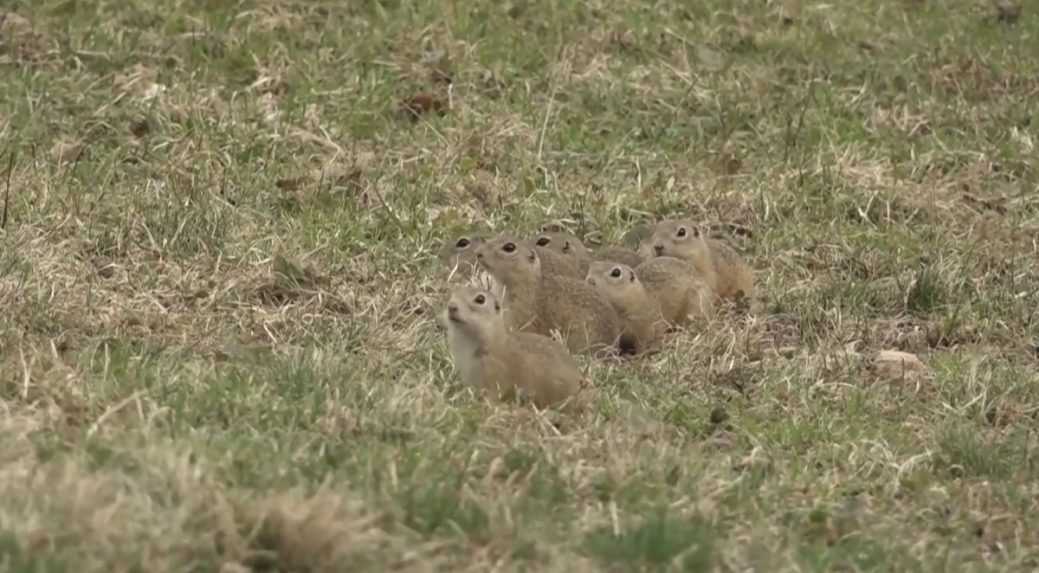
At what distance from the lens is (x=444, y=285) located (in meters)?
8.70

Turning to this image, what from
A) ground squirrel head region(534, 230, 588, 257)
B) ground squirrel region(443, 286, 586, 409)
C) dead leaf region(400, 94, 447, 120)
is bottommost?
dead leaf region(400, 94, 447, 120)

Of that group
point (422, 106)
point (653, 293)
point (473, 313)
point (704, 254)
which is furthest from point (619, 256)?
point (422, 106)

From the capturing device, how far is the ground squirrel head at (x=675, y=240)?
29.1 ft

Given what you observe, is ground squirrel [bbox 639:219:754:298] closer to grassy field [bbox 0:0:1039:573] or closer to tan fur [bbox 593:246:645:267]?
tan fur [bbox 593:246:645:267]

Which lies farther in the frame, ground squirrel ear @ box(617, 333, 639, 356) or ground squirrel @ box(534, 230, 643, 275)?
ground squirrel @ box(534, 230, 643, 275)

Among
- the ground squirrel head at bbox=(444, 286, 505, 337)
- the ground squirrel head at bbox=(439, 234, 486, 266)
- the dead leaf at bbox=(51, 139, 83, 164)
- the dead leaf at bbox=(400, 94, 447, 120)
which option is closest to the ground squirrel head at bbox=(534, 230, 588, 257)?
the ground squirrel head at bbox=(439, 234, 486, 266)

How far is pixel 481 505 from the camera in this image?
564cm

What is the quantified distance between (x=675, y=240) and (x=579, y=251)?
1.32 feet

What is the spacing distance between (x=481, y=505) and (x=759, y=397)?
226 cm

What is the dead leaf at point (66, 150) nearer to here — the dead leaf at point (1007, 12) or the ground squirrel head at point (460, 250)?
the ground squirrel head at point (460, 250)

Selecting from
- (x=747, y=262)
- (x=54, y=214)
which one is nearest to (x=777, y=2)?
(x=747, y=262)

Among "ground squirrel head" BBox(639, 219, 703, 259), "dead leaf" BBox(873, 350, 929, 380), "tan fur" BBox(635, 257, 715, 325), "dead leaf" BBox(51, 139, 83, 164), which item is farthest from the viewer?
"dead leaf" BBox(51, 139, 83, 164)

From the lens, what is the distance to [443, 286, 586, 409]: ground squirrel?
711cm

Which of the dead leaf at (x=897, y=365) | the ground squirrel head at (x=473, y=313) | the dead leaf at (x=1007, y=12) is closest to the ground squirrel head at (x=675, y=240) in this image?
the dead leaf at (x=897, y=365)
